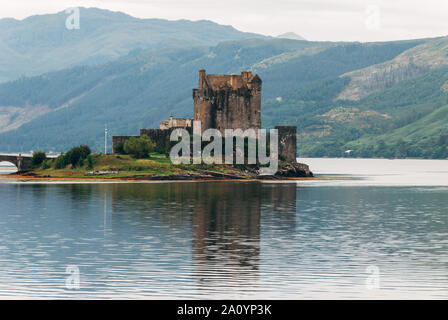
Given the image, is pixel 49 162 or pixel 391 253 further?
pixel 49 162

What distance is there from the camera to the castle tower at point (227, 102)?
17400cm

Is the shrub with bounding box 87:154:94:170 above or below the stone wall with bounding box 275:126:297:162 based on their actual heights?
below

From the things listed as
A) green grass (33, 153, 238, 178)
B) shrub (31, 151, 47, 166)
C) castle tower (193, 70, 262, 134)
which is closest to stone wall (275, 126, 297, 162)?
castle tower (193, 70, 262, 134)

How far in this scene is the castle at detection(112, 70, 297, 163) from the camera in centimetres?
17312

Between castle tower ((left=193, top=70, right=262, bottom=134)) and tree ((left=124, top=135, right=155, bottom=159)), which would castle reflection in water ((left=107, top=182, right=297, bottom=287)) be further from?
castle tower ((left=193, top=70, right=262, bottom=134))

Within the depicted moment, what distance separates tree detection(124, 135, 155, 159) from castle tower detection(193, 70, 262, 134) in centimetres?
1585

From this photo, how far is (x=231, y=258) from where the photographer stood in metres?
47.5

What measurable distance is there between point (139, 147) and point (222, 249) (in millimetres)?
110827

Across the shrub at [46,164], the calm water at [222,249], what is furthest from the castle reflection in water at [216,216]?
the shrub at [46,164]

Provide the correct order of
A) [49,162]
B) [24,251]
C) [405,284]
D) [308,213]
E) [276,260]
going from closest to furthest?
[405,284], [276,260], [24,251], [308,213], [49,162]

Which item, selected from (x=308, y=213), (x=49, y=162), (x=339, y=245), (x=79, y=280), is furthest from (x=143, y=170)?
(x=79, y=280)

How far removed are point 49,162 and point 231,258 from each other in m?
129

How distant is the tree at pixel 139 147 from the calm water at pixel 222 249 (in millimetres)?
62404
